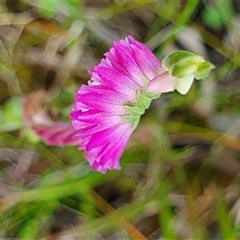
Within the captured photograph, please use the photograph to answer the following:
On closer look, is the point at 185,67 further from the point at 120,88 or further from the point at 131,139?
the point at 131,139

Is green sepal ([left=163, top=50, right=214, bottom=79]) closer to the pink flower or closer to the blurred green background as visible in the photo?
the pink flower

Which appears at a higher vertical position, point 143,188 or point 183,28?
point 183,28

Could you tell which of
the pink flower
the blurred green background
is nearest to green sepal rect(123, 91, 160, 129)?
the pink flower

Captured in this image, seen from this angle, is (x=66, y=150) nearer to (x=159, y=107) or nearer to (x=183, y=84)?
(x=159, y=107)

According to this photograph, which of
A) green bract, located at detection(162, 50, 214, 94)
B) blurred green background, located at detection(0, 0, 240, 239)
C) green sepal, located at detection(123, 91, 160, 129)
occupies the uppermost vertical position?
green bract, located at detection(162, 50, 214, 94)

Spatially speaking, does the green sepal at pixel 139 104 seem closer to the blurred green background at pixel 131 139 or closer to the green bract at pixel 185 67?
the green bract at pixel 185 67

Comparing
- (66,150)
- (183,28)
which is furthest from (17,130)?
(183,28)

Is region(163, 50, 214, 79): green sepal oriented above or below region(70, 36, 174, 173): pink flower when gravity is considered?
above

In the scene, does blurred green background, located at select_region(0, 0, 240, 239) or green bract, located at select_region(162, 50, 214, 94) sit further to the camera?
blurred green background, located at select_region(0, 0, 240, 239)

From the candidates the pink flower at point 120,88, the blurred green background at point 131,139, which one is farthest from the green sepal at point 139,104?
the blurred green background at point 131,139
